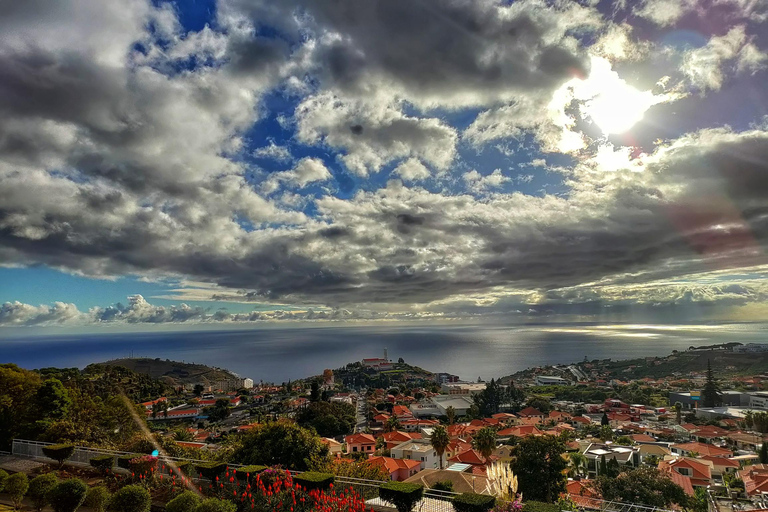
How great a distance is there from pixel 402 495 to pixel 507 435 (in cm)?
3332

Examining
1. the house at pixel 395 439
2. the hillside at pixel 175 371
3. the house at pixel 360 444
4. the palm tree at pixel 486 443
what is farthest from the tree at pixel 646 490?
the hillside at pixel 175 371

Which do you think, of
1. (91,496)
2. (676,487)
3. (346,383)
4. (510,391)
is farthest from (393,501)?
(346,383)

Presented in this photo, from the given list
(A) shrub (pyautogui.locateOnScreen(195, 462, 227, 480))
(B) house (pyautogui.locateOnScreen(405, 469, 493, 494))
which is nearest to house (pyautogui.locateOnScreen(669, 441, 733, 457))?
(B) house (pyautogui.locateOnScreen(405, 469, 493, 494))

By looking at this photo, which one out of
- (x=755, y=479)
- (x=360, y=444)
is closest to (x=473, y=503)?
(x=755, y=479)

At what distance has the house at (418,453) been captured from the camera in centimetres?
2553

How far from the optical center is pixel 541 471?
16.8 meters

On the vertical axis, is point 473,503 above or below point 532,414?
above

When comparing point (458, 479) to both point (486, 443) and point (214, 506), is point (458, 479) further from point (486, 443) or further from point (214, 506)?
point (214, 506)

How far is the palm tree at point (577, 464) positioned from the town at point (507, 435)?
113 mm

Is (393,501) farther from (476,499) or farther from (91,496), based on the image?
(91,496)

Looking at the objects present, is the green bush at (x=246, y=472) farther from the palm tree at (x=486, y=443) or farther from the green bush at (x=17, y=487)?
the palm tree at (x=486, y=443)

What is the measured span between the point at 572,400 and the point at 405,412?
113 ft

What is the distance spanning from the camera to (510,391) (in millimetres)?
69062

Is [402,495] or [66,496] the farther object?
[402,495]
